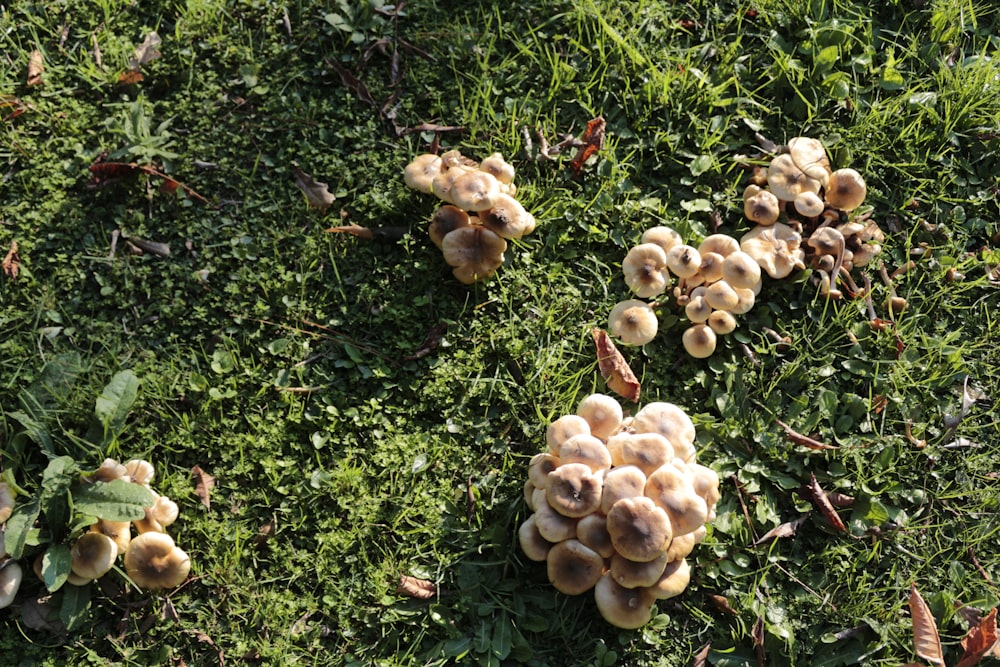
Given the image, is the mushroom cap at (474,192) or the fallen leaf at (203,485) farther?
the mushroom cap at (474,192)

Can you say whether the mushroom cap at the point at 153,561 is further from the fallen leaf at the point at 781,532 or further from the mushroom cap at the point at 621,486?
the fallen leaf at the point at 781,532

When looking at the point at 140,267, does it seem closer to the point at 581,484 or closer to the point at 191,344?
the point at 191,344

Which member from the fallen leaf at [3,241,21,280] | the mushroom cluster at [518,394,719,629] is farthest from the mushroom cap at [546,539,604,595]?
the fallen leaf at [3,241,21,280]

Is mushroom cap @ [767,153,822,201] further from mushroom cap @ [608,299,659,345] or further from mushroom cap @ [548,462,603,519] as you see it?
mushroom cap @ [548,462,603,519]

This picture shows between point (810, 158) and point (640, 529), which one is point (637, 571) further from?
point (810, 158)

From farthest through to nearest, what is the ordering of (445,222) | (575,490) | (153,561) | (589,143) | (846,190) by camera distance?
1. (589,143)
2. (846,190)
3. (445,222)
4. (153,561)
5. (575,490)

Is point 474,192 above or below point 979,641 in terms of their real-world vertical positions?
above

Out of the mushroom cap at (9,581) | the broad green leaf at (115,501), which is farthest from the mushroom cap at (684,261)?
the mushroom cap at (9,581)

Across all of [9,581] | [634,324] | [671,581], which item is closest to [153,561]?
[9,581]
